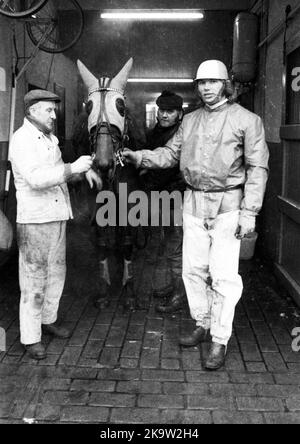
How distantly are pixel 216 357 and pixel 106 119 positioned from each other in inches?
90.2

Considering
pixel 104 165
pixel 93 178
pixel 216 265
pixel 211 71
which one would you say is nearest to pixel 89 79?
pixel 104 165

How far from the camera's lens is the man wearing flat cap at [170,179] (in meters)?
A: 5.25

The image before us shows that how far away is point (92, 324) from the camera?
196 inches

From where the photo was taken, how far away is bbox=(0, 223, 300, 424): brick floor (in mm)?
3387

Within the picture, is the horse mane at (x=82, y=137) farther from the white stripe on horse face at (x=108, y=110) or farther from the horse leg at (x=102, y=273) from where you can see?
the horse leg at (x=102, y=273)

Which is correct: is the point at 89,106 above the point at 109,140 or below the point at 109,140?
above

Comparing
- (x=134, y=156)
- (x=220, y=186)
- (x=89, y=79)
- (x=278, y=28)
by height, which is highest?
(x=278, y=28)

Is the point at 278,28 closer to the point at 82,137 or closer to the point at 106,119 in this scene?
the point at 82,137

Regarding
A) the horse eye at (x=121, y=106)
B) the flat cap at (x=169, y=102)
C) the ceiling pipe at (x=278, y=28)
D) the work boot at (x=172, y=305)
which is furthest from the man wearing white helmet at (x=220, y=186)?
the ceiling pipe at (x=278, y=28)

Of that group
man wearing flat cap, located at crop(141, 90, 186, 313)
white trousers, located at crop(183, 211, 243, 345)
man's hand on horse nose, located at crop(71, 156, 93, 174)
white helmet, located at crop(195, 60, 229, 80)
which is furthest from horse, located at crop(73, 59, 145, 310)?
white helmet, located at crop(195, 60, 229, 80)

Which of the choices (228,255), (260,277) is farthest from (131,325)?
(260,277)

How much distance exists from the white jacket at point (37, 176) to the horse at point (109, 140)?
464mm

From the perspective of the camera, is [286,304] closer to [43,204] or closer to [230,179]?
[230,179]

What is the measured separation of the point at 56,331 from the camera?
4.62 metres
